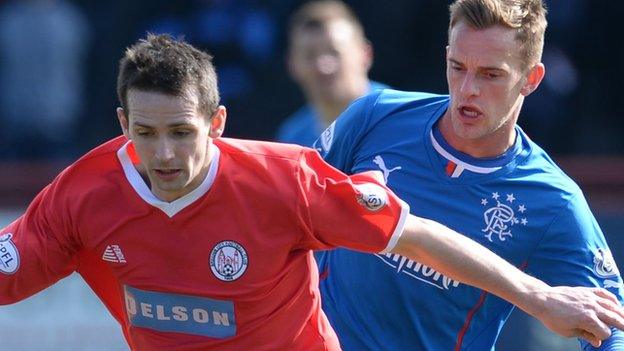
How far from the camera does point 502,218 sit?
16.3 ft

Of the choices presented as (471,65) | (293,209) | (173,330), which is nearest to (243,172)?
(293,209)

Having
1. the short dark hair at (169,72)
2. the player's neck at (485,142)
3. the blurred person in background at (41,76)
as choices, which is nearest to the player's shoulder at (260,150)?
the short dark hair at (169,72)

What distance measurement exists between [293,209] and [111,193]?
1.90ft

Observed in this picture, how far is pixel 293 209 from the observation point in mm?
4324

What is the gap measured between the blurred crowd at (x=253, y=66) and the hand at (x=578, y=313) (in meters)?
6.52

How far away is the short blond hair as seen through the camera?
16.0 feet

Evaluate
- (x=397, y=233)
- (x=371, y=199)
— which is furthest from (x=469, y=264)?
(x=371, y=199)

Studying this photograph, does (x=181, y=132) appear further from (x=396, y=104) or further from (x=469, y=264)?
(x=396, y=104)

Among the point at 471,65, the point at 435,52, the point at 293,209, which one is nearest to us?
the point at 293,209

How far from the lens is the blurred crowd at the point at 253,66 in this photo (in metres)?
10.8

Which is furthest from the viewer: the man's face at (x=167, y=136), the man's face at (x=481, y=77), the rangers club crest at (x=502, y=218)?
the rangers club crest at (x=502, y=218)

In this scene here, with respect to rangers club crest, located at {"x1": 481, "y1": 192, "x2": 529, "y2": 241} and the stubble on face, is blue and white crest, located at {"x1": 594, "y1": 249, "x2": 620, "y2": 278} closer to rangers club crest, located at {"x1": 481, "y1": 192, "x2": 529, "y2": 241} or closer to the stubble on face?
rangers club crest, located at {"x1": 481, "y1": 192, "x2": 529, "y2": 241}

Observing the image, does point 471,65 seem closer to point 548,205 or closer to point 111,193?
point 548,205

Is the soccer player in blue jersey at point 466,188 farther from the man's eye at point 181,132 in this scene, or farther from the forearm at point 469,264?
the man's eye at point 181,132
